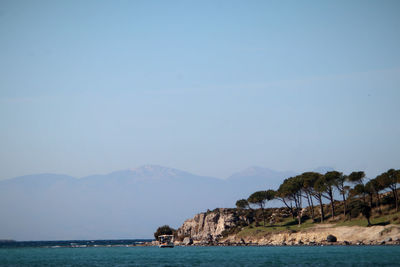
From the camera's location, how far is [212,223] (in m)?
173

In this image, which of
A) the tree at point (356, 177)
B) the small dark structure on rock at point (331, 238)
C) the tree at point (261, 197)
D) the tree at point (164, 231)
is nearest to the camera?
the small dark structure on rock at point (331, 238)

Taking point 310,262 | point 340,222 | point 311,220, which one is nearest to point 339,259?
point 310,262

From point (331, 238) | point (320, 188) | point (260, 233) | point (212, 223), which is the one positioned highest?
point (320, 188)

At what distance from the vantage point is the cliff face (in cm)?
16762

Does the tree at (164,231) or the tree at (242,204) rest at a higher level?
the tree at (242,204)

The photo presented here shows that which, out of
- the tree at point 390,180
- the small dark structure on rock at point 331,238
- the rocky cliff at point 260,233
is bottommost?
the small dark structure on rock at point 331,238

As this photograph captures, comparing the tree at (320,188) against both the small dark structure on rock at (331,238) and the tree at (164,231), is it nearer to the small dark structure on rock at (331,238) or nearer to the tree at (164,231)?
the small dark structure on rock at (331,238)

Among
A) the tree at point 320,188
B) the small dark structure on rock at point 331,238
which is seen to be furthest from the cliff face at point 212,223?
the small dark structure on rock at point 331,238

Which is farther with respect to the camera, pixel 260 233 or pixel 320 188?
pixel 260 233

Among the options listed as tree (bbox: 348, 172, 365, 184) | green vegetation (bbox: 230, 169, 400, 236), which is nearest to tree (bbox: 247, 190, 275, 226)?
green vegetation (bbox: 230, 169, 400, 236)

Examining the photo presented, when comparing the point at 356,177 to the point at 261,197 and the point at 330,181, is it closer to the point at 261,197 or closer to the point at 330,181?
the point at 330,181

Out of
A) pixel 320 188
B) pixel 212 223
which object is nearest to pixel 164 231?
pixel 212 223

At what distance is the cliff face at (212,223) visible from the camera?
167625 mm

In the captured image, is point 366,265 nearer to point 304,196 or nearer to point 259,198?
point 304,196
